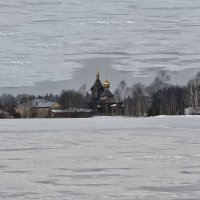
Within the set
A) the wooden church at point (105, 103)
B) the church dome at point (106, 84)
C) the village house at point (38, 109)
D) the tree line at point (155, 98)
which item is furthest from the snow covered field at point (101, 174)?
the church dome at point (106, 84)

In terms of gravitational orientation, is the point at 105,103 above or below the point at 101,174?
above

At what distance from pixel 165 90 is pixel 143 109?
26.9 ft

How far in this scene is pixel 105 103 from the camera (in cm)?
10569

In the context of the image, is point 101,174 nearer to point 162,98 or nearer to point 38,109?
point 162,98

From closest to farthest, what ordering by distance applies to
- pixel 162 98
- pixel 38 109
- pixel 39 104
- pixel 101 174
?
pixel 101 174, pixel 162 98, pixel 38 109, pixel 39 104

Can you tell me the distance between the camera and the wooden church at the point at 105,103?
4133 inches

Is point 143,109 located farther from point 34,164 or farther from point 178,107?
point 34,164

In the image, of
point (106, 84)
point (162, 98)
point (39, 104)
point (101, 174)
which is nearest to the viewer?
point (101, 174)

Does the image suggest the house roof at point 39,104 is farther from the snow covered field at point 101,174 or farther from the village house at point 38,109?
the snow covered field at point 101,174

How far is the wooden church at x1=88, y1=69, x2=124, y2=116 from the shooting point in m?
105

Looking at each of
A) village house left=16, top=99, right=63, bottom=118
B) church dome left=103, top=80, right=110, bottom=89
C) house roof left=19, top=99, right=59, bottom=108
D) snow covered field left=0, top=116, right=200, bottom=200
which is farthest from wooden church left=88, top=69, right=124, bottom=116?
snow covered field left=0, top=116, right=200, bottom=200

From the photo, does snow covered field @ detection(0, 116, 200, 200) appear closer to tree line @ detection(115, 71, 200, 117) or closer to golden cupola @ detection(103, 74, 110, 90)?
tree line @ detection(115, 71, 200, 117)

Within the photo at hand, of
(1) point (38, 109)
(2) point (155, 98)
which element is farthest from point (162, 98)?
(1) point (38, 109)

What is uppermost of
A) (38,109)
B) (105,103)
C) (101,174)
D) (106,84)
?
(106,84)
